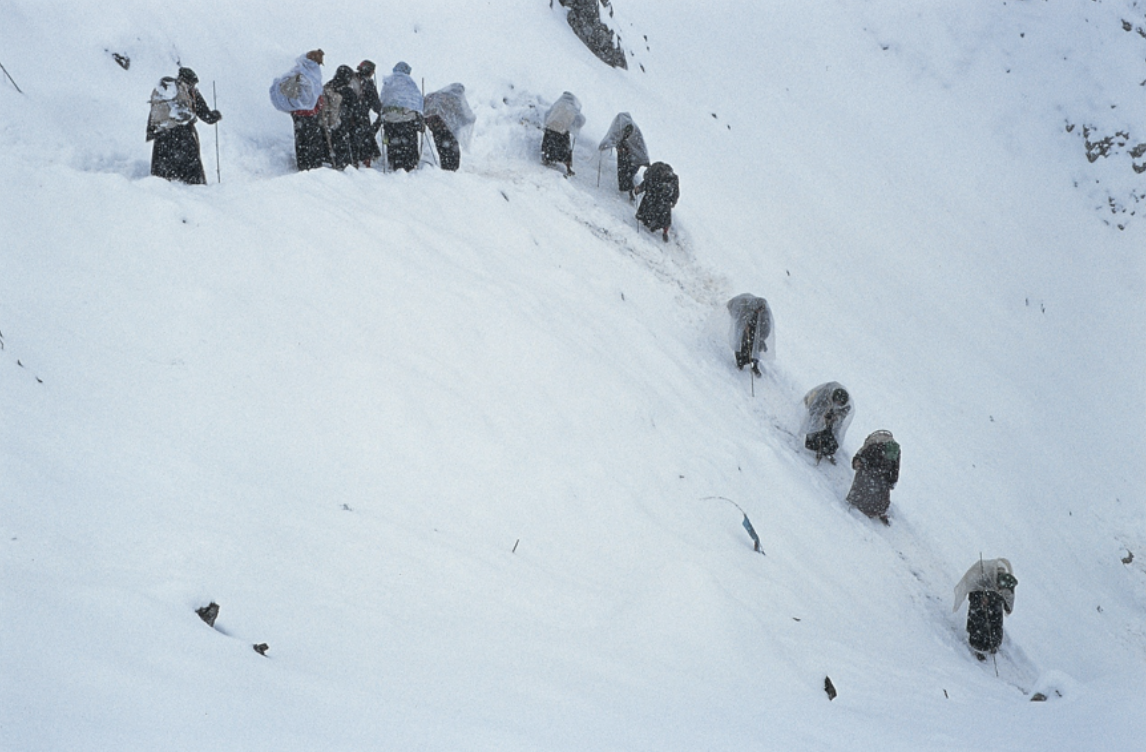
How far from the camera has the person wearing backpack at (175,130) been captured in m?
6.73

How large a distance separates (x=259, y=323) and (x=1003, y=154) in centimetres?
1998

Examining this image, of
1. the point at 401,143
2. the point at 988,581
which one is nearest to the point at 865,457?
the point at 988,581

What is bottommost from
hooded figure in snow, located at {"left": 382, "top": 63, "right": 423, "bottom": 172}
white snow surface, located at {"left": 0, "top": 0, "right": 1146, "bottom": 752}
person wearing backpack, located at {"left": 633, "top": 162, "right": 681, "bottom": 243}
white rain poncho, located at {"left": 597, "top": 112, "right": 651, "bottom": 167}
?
white snow surface, located at {"left": 0, "top": 0, "right": 1146, "bottom": 752}

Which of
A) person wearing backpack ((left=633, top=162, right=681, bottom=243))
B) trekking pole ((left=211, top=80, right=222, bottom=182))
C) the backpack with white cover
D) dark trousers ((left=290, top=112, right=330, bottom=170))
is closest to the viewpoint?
the backpack with white cover

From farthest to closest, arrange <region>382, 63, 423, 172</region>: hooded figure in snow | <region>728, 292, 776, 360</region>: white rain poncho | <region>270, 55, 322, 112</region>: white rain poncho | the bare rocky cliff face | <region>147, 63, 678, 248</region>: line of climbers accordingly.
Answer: the bare rocky cliff face → <region>728, 292, 776, 360</region>: white rain poncho → <region>382, 63, 423, 172</region>: hooded figure in snow → <region>270, 55, 322, 112</region>: white rain poncho → <region>147, 63, 678, 248</region>: line of climbers

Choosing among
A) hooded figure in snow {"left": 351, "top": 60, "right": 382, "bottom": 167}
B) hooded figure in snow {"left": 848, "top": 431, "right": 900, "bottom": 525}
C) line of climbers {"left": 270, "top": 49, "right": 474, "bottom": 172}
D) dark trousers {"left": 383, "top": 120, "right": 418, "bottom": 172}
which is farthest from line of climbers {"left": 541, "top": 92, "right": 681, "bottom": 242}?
hooded figure in snow {"left": 848, "top": 431, "right": 900, "bottom": 525}

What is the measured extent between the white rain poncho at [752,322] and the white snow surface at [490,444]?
29cm

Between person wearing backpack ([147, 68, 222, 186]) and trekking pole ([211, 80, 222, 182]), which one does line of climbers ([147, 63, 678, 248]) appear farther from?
trekking pole ([211, 80, 222, 182])

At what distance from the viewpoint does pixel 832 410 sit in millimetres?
8992

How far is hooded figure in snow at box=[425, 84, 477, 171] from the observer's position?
31.2ft

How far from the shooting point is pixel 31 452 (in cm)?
376

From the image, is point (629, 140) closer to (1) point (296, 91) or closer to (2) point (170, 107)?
(1) point (296, 91)

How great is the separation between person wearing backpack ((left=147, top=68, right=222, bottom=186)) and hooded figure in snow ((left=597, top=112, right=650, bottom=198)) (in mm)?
5473

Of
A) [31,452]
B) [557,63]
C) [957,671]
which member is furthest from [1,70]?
[957,671]
